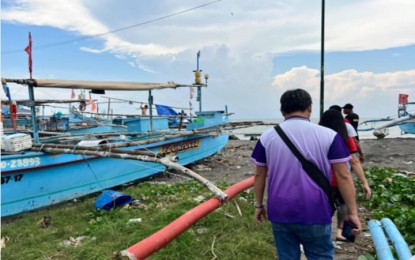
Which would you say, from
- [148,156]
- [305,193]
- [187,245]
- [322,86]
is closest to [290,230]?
[305,193]

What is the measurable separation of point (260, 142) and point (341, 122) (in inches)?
77.2

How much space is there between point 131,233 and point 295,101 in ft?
11.4

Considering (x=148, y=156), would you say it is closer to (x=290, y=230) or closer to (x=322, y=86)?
(x=290, y=230)

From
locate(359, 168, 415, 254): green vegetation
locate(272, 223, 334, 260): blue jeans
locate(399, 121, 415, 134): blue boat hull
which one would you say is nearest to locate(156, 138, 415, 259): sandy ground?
locate(359, 168, 415, 254): green vegetation

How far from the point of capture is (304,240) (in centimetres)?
264

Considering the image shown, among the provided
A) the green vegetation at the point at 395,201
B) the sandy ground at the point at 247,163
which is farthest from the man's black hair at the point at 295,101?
the sandy ground at the point at 247,163

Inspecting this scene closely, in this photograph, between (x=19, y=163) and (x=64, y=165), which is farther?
(x=64, y=165)

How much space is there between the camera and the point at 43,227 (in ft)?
19.2

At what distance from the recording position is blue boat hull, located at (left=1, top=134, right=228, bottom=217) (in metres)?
6.86

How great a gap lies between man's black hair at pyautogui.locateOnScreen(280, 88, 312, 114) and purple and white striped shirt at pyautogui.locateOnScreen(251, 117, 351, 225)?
0.09 meters

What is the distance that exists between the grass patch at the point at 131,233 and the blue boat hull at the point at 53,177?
0.49 metres

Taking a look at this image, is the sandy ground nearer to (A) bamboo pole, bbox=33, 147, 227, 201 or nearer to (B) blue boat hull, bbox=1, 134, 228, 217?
(B) blue boat hull, bbox=1, 134, 228, 217

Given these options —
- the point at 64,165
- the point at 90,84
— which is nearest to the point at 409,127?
the point at 90,84

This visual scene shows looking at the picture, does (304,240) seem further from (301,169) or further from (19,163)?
(19,163)
